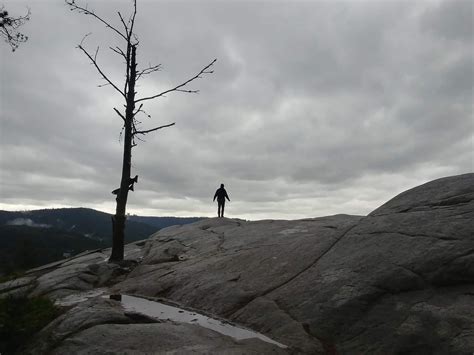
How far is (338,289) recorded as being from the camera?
9.20 meters

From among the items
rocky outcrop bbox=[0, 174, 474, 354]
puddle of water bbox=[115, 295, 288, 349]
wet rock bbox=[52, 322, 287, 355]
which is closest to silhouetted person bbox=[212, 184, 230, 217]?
rocky outcrop bbox=[0, 174, 474, 354]

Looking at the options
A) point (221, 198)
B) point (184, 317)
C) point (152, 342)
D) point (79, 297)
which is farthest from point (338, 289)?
point (221, 198)

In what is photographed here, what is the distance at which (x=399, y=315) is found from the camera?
26.1ft

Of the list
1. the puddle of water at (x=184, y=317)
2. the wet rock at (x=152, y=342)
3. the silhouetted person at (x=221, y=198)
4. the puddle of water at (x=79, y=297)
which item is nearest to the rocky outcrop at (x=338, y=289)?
the wet rock at (x=152, y=342)

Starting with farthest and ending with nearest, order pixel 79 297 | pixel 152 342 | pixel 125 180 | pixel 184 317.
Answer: pixel 125 180 → pixel 79 297 → pixel 184 317 → pixel 152 342

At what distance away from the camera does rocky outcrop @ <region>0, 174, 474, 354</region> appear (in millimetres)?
7445

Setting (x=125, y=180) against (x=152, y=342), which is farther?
(x=125, y=180)

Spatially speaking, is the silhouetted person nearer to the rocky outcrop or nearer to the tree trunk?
the tree trunk

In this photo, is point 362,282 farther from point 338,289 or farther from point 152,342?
point 152,342

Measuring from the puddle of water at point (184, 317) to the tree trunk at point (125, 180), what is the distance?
6.89 m

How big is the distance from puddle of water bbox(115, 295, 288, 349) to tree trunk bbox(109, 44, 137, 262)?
6.89m

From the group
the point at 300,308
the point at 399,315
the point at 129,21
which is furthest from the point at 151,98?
the point at 399,315

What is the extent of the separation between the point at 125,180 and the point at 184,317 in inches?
411

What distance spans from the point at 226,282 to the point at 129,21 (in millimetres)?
14756
